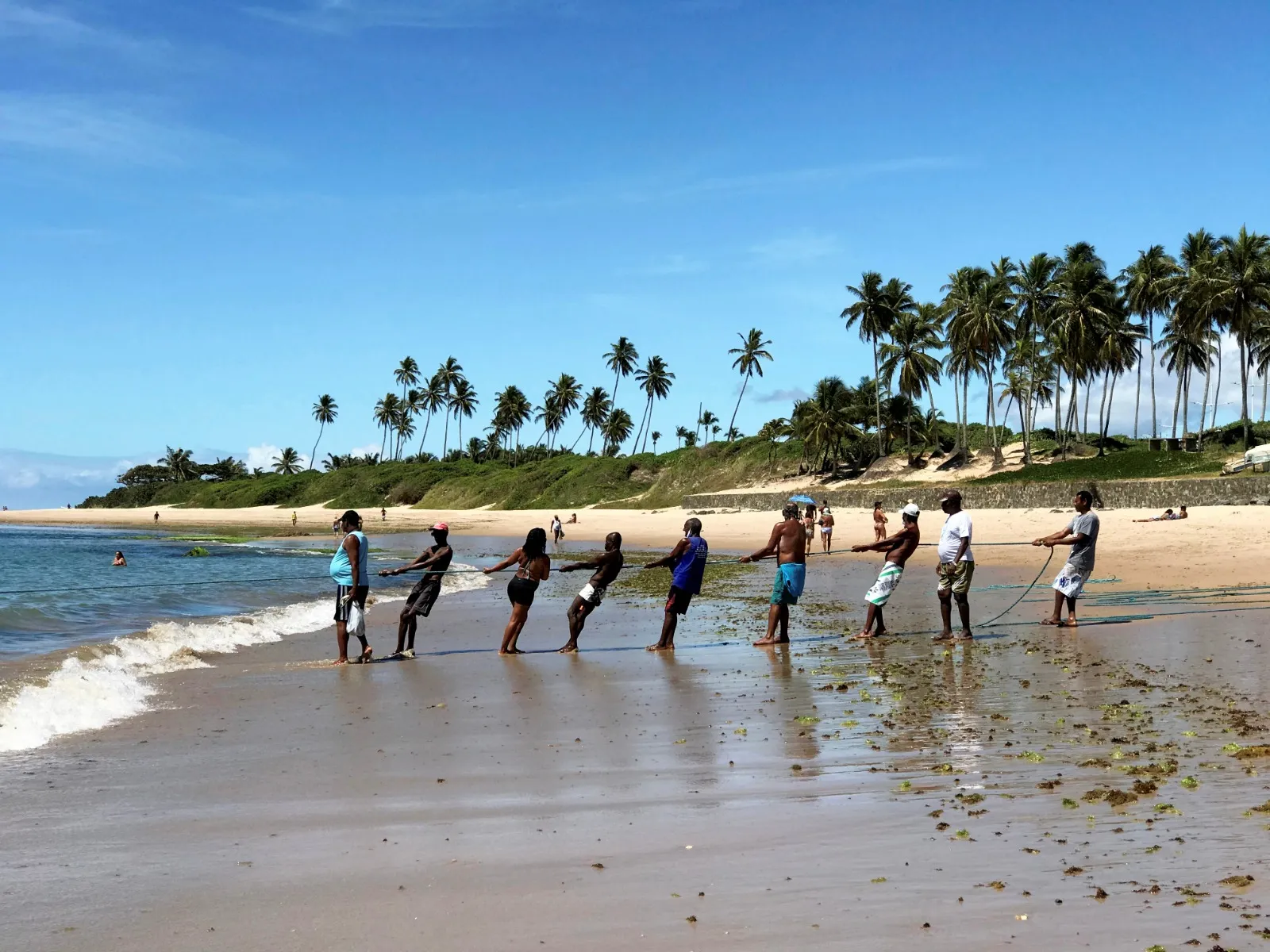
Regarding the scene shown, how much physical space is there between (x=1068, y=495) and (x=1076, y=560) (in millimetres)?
29742

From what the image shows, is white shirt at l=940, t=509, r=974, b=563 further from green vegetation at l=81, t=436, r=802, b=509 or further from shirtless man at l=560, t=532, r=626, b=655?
green vegetation at l=81, t=436, r=802, b=509

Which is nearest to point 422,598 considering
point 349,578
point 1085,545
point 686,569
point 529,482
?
point 349,578

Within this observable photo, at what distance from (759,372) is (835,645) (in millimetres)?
82667

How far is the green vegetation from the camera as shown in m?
78.2

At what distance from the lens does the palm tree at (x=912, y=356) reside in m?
70.3

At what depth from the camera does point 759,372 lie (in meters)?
94.2

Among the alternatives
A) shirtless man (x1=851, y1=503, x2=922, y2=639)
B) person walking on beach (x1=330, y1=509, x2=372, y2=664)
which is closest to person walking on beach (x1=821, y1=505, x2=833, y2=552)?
shirtless man (x1=851, y1=503, x2=922, y2=639)

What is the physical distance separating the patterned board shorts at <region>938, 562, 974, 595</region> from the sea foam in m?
8.58

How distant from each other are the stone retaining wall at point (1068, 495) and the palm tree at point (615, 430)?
6047 centimetres

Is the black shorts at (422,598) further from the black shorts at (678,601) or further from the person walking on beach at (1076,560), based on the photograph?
the person walking on beach at (1076,560)

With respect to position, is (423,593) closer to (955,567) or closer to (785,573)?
(785,573)

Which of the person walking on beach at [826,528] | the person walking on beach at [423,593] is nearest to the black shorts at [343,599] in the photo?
the person walking on beach at [423,593]

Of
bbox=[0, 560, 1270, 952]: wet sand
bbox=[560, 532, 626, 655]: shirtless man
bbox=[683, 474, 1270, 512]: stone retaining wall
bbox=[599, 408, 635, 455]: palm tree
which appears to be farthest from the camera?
bbox=[599, 408, 635, 455]: palm tree

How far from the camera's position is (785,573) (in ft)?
42.5
